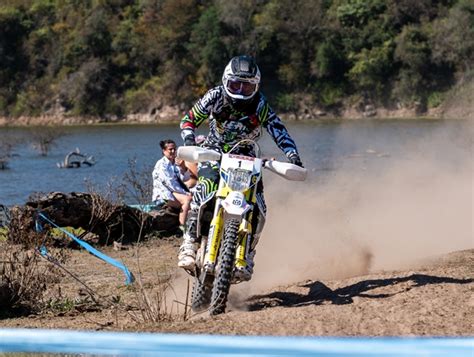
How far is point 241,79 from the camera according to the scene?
8.39 metres

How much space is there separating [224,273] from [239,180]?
2.84ft

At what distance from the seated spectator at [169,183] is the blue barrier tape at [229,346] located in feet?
34.8

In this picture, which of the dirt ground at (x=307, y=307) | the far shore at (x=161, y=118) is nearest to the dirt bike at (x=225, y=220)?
the dirt ground at (x=307, y=307)

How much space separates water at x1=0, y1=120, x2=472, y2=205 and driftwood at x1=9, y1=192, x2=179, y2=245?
2.73 m

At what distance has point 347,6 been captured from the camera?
84938 millimetres

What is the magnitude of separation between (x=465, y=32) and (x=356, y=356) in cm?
7524

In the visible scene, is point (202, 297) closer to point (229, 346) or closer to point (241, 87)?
point (241, 87)

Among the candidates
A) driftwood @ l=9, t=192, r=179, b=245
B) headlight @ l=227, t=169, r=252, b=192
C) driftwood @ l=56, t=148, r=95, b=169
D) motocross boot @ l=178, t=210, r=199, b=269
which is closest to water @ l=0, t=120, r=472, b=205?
driftwood @ l=56, t=148, r=95, b=169

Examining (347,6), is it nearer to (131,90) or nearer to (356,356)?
(131,90)

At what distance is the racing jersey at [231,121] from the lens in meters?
8.72

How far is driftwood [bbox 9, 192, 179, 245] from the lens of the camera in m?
13.2

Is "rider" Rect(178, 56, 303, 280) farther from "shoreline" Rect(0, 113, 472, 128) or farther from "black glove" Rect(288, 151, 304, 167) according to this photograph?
"shoreline" Rect(0, 113, 472, 128)

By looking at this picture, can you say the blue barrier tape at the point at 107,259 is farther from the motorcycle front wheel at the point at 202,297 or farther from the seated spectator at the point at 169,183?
the motorcycle front wheel at the point at 202,297

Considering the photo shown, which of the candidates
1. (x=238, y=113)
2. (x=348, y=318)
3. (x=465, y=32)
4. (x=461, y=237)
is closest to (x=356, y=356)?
(x=348, y=318)
